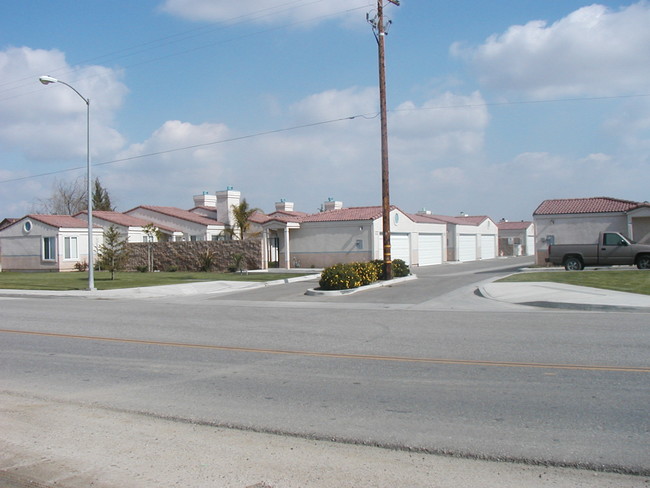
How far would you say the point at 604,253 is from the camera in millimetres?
29078

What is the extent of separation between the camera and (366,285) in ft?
81.2

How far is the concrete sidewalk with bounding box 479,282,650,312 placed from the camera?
53.2ft

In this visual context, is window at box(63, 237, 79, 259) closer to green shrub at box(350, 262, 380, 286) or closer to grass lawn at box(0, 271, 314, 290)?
grass lawn at box(0, 271, 314, 290)

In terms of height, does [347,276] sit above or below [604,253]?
below

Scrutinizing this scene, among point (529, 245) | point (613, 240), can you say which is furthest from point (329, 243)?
point (529, 245)

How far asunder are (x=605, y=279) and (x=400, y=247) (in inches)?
753

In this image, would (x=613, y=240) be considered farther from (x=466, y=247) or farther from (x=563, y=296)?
(x=466, y=247)

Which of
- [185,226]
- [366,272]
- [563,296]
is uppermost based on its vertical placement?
[185,226]

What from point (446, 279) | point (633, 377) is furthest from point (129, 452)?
point (446, 279)

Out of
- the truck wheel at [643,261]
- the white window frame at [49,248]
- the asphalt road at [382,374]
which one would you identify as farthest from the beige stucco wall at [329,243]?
the asphalt road at [382,374]

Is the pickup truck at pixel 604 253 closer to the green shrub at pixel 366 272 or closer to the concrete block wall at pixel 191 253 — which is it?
the green shrub at pixel 366 272

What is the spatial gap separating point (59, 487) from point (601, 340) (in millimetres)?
9177

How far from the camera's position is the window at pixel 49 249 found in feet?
135

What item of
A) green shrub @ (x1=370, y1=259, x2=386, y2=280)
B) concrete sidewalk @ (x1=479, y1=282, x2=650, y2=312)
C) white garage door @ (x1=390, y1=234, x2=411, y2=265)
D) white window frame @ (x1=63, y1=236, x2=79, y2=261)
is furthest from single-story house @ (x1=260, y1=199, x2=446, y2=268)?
concrete sidewalk @ (x1=479, y1=282, x2=650, y2=312)
